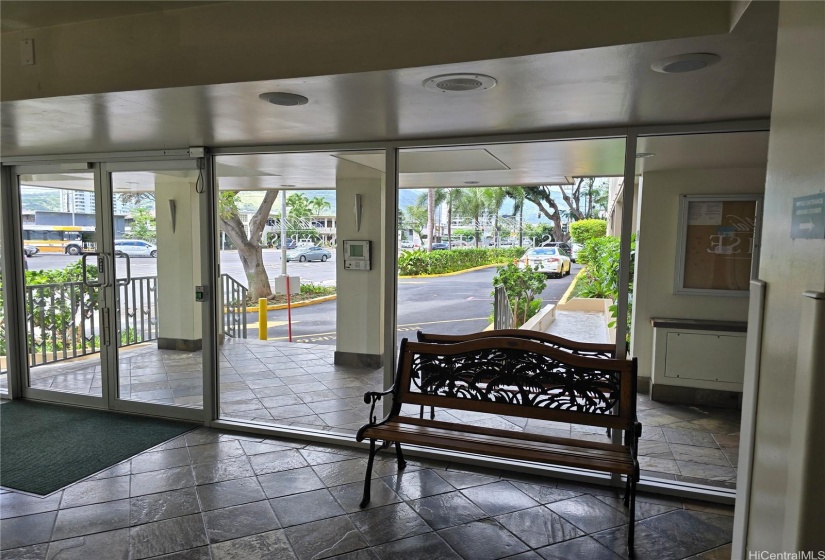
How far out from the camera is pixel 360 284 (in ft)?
19.5

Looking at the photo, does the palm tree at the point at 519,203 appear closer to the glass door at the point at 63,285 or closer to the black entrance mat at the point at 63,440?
the black entrance mat at the point at 63,440

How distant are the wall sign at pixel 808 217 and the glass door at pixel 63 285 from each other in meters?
4.55

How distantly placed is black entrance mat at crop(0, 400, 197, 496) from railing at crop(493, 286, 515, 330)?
3224mm

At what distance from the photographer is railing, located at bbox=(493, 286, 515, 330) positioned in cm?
571

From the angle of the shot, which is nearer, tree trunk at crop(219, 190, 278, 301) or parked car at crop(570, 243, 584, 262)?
parked car at crop(570, 243, 584, 262)

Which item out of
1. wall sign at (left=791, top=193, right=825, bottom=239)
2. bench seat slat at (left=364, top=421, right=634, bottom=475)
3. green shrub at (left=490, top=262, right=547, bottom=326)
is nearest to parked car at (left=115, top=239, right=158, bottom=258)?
bench seat slat at (left=364, top=421, right=634, bottom=475)

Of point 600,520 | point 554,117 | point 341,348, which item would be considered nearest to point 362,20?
point 554,117

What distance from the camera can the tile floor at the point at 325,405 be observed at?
11.7ft

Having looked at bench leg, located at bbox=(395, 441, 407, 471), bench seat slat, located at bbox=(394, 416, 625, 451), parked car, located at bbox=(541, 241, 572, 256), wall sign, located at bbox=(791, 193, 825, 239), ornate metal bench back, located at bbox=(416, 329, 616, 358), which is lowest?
bench leg, located at bbox=(395, 441, 407, 471)

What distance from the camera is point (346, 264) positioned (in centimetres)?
596

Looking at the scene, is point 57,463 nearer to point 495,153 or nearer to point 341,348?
point 341,348

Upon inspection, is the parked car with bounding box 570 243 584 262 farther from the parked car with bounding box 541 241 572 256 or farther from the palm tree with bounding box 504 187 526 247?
the palm tree with bounding box 504 187 526 247

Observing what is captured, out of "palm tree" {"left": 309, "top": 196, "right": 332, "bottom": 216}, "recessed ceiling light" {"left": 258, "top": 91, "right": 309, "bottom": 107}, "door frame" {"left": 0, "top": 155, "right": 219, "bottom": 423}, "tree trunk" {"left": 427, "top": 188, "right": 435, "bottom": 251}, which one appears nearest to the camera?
"recessed ceiling light" {"left": 258, "top": 91, "right": 309, "bottom": 107}

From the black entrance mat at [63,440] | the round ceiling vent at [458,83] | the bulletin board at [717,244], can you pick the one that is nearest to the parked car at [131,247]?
the black entrance mat at [63,440]
